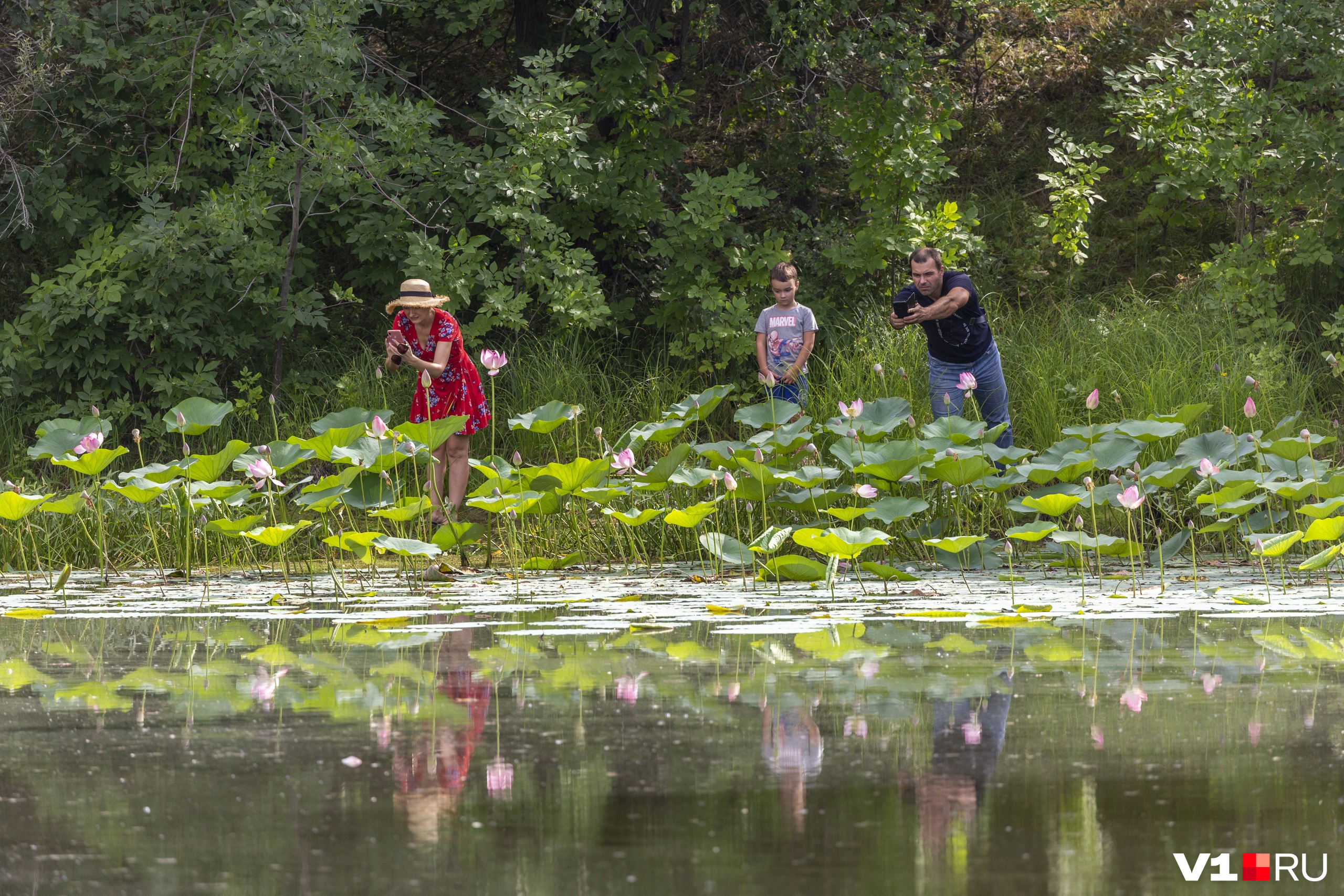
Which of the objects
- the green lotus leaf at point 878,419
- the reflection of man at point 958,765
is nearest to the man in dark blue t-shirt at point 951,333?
the green lotus leaf at point 878,419

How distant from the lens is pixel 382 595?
514 cm

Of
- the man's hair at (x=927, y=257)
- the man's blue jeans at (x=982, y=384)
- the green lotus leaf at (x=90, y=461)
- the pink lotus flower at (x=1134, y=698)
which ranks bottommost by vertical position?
the pink lotus flower at (x=1134, y=698)

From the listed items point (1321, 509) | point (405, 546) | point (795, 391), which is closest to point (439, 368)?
point (795, 391)

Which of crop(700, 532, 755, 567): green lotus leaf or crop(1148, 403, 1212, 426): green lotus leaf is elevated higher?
crop(1148, 403, 1212, 426): green lotus leaf

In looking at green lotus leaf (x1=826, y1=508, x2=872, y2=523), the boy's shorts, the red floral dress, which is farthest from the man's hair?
the red floral dress

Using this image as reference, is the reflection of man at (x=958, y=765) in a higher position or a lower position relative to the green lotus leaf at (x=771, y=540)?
lower

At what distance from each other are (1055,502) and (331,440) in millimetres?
2870

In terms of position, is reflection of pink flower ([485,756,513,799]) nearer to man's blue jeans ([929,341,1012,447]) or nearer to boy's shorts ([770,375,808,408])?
man's blue jeans ([929,341,1012,447])

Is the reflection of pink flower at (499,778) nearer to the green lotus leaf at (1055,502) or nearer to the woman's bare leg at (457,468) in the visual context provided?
the green lotus leaf at (1055,502)

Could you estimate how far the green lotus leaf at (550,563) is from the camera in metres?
5.78

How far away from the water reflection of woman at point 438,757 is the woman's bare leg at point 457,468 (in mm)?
3793

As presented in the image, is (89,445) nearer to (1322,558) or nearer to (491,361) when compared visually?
(491,361)

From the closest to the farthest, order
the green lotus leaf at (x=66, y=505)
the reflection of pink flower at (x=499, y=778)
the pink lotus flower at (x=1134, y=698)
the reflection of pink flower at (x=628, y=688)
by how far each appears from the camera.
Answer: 1. the reflection of pink flower at (x=499, y=778)
2. the pink lotus flower at (x=1134, y=698)
3. the reflection of pink flower at (x=628, y=688)
4. the green lotus leaf at (x=66, y=505)

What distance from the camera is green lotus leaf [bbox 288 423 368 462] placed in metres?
5.80
